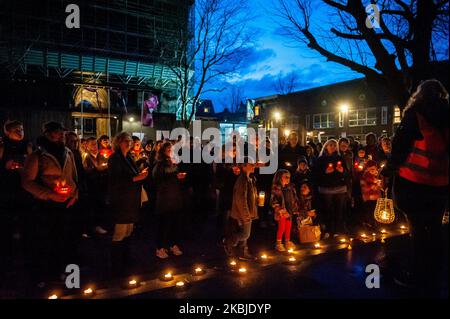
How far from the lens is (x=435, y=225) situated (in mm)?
3336

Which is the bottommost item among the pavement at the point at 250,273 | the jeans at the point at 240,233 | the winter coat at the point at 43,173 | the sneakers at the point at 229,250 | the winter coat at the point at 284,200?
the pavement at the point at 250,273

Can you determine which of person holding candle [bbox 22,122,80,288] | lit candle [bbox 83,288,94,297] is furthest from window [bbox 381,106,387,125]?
lit candle [bbox 83,288,94,297]

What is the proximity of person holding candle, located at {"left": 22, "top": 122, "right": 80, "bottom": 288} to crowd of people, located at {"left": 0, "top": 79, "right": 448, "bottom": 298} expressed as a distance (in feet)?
0.04

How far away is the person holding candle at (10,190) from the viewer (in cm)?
519

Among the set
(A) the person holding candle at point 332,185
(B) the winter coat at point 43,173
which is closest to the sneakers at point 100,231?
(B) the winter coat at point 43,173

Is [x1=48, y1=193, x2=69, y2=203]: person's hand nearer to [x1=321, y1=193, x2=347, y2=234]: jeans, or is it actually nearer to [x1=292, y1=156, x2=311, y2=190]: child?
[x1=292, y1=156, x2=311, y2=190]: child

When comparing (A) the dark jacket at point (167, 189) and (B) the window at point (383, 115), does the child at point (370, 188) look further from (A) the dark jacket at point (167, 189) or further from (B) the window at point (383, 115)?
(B) the window at point (383, 115)

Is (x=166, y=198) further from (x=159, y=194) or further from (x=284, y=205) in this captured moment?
(x=284, y=205)

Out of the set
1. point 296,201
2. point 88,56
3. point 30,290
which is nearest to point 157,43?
point 88,56

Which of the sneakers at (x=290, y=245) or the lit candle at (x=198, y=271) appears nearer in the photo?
the lit candle at (x=198, y=271)

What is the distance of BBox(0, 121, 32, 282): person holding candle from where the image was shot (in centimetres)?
519

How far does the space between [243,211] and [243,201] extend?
161 mm

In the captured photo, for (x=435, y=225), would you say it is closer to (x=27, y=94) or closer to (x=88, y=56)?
(x=27, y=94)
